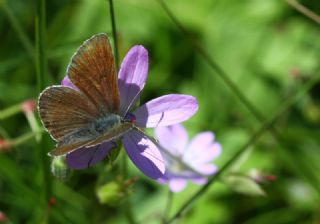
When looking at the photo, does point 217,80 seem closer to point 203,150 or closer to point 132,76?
point 203,150

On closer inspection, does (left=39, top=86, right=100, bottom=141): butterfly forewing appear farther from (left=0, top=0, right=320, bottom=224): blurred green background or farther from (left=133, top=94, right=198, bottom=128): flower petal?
(left=0, top=0, right=320, bottom=224): blurred green background

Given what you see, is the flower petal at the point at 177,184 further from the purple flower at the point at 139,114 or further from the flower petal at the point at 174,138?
the purple flower at the point at 139,114

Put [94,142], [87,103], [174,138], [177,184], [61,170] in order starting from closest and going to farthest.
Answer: [94,142]
[87,103]
[61,170]
[177,184]
[174,138]

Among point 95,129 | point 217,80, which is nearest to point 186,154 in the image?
point 95,129

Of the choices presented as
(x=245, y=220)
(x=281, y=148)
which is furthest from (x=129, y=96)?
(x=245, y=220)

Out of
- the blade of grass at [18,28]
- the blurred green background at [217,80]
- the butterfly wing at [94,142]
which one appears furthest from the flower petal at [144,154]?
the blurred green background at [217,80]

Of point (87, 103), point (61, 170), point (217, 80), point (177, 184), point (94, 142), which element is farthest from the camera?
point (217, 80)
